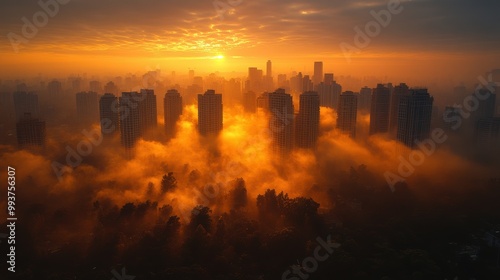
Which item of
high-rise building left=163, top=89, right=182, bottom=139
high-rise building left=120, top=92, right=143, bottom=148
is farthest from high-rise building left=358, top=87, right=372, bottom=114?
high-rise building left=120, top=92, right=143, bottom=148

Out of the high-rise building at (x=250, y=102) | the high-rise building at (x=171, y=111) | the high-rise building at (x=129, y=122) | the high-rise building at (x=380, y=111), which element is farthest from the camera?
the high-rise building at (x=250, y=102)

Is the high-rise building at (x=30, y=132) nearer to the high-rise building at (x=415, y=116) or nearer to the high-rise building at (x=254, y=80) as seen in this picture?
the high-rise building at (x=254, y=80)

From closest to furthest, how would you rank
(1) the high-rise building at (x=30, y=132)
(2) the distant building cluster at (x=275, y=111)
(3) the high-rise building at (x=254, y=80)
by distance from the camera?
(1) the high-rise building at (x=30, y=132)
(2) the distant building cluster at (x=275, y=111)
(3) the high-rise building at (x=254, y=80)

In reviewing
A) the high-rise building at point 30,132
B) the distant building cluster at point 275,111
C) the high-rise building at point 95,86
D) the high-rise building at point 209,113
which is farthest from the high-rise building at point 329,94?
the high-rise building at point 30,132

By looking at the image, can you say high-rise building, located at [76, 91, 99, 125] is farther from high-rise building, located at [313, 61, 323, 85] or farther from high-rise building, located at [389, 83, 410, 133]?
high-rise building, located at [389, 83, 410, 133]

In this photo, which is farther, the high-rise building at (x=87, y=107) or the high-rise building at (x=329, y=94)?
the high-rise building at (x=329, y=94)

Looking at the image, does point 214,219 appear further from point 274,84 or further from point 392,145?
point 274,84

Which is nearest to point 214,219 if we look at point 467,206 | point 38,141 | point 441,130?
point 467,206
